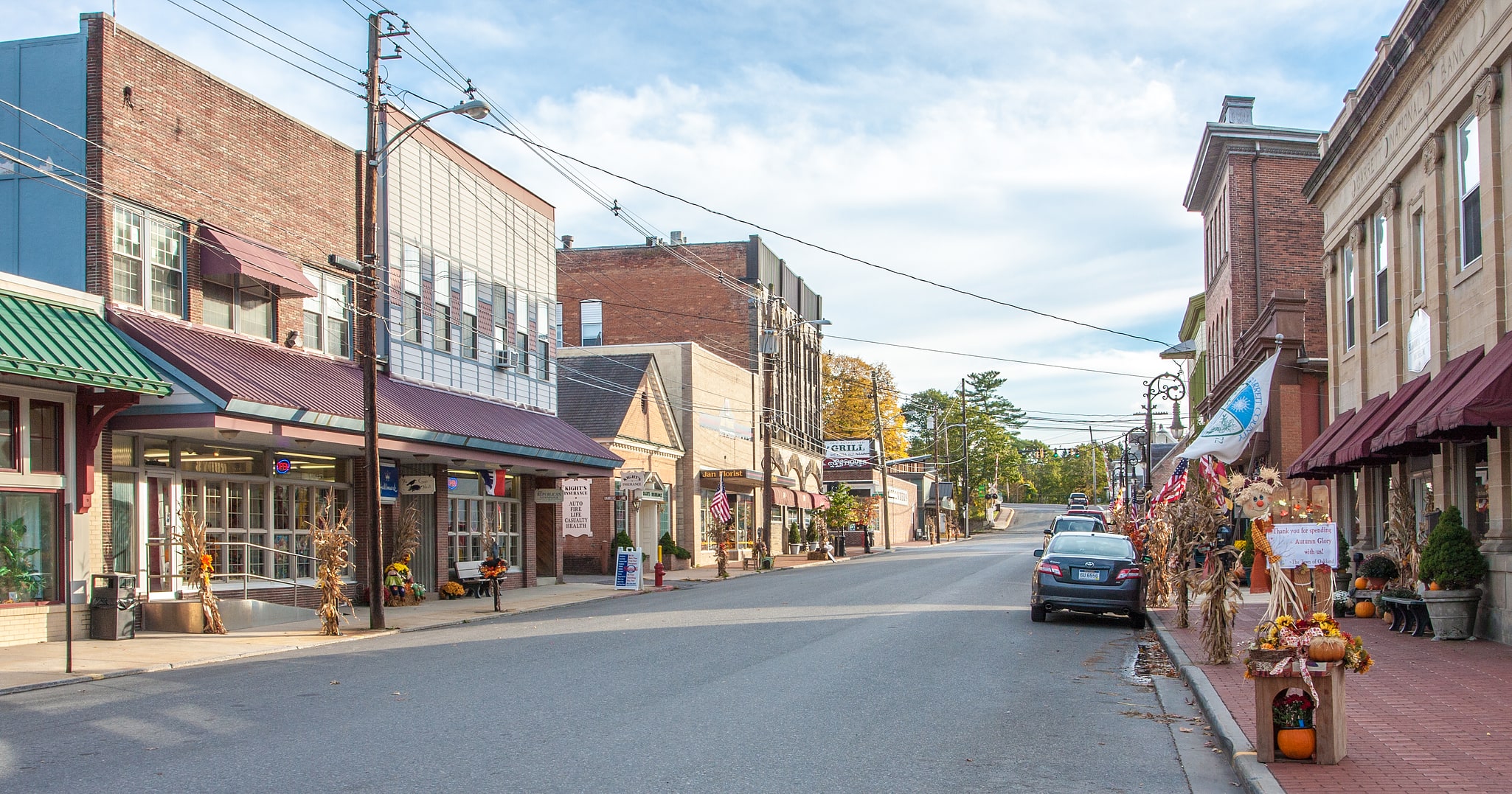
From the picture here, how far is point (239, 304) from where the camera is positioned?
800 inches

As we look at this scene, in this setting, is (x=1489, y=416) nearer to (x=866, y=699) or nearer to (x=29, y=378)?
(x=866, y=699)

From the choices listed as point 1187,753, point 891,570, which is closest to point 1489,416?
point 1187,753

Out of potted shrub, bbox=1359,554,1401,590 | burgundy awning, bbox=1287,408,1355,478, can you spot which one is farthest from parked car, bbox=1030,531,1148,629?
burgundy awning, bbox=1287,408,1355,478

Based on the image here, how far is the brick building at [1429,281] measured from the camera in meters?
14.5

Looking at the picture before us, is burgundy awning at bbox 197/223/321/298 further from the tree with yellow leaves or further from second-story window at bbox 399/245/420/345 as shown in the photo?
the tree with yellow leaves

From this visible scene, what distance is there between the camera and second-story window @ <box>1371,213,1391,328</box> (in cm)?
2045

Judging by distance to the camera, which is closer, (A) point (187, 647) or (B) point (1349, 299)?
(A) point (187, 647)

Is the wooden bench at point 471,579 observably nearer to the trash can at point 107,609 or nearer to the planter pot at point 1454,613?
the trash can at point 107,609

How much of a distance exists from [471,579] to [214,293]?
965 centimetres

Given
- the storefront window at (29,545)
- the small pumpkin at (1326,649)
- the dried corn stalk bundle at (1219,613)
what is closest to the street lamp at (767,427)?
the storefront window at (29,545)

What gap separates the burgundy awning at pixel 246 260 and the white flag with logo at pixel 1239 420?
1962 cm

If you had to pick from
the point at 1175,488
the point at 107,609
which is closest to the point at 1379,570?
the point at 1175,488

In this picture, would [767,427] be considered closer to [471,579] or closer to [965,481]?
[471,579]

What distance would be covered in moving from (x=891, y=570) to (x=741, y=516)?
49.9 ft
